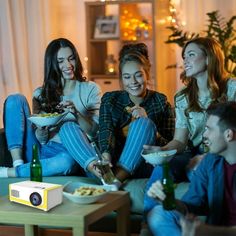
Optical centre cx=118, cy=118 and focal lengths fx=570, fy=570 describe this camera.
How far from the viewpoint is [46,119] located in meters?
2.95

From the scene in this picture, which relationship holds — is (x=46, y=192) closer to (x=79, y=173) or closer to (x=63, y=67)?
(x=79, y=173)

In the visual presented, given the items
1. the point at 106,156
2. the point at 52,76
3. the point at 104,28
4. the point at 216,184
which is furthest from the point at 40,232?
the point at 104,28

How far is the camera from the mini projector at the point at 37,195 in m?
2.16

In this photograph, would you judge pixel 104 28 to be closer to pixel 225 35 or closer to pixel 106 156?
pixel 225 35

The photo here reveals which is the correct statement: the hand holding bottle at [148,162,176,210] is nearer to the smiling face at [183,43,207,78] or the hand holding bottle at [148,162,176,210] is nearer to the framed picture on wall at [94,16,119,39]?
the smiling face at [183,43,207,78]

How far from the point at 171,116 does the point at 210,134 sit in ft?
2.98

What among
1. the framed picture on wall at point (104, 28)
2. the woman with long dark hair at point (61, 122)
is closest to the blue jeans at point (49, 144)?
the woman with long dark hair at point (61, 122)

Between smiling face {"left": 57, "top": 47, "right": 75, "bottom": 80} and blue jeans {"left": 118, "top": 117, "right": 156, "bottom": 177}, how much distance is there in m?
0.58

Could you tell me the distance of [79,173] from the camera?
307 cm

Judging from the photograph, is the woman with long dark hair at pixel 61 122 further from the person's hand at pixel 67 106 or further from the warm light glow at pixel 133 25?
the warm light glow at pixel 133 25

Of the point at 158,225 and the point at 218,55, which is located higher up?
the point at 218,55

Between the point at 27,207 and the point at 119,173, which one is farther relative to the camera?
the point at 119,173

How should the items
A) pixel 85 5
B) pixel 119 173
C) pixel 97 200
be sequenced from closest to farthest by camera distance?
pixel 97 200 < pixel 119 173 < pixel 85 5

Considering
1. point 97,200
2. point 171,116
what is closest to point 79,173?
point 171,116
